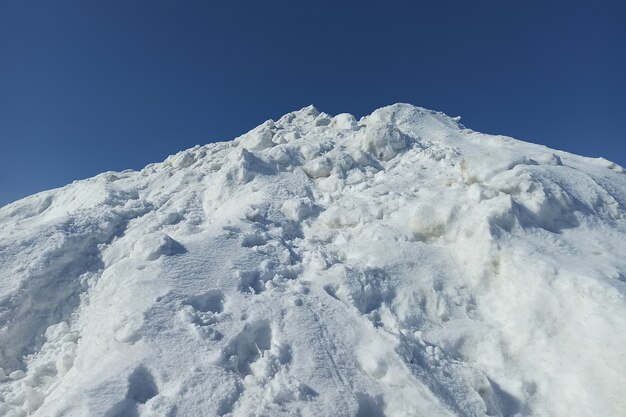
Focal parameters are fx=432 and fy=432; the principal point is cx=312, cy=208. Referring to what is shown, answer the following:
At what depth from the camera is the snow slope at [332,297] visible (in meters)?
6.99

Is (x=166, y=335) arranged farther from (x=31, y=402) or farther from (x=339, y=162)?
(x=339, y=162)

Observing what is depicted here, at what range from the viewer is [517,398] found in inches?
291

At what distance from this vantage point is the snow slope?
6988 millimetres

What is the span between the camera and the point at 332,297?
9.04 meters

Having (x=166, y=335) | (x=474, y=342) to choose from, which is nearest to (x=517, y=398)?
(x=474, y=342)

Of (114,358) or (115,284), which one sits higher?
(115,284)

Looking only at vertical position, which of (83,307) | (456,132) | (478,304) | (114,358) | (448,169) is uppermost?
(456,132)

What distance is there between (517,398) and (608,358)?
1627mm

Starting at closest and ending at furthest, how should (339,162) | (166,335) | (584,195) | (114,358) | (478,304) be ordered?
(114,358)
(166,335)
(478,304)
(584,195)
(339,162)

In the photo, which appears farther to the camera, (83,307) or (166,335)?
(83,307)

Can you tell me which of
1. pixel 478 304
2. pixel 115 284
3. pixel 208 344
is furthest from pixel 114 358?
pixel 478 304

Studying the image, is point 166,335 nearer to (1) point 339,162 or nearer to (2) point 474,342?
(2) point 474,342

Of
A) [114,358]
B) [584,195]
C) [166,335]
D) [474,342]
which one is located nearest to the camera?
[114,358]

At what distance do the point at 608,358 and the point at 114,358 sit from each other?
8.21 metres
